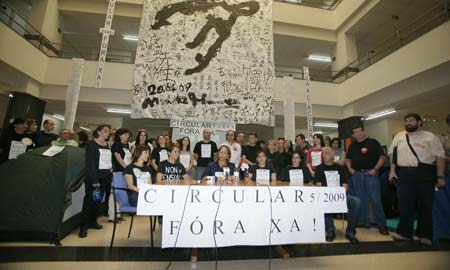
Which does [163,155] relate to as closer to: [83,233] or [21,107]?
[83,233]

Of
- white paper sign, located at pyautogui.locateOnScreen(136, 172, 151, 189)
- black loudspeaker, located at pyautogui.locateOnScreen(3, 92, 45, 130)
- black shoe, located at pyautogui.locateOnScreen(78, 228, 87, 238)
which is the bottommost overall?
black shoe, located at pyautogui.locateOnScreen(78, 228, 87, 238)

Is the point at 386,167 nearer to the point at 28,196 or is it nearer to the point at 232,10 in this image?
the point at 232,10

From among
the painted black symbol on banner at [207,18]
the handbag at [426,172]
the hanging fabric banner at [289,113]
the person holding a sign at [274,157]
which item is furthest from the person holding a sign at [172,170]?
the hanging fabric banner at [289,113]

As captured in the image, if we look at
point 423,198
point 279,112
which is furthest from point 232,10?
point 423,198

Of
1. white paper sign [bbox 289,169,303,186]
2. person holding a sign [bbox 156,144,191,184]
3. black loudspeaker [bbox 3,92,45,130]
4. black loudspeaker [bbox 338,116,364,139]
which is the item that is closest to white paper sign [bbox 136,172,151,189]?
person holding a sign [bbox 156,144,191,184]

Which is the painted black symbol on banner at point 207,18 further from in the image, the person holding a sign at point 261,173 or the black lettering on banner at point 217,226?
the black lettering on banner at point 217,226

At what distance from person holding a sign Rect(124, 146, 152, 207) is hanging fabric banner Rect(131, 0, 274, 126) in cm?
218

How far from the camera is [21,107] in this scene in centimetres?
550

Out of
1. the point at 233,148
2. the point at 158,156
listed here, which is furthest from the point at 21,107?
the point at 233,148

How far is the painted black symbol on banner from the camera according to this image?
528cm

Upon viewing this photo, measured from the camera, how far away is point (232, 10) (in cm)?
558

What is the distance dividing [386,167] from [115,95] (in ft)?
21.9

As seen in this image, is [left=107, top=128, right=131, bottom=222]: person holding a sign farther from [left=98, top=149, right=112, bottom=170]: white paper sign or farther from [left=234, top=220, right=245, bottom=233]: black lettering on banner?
[left=234, top=220, right=245, bottom=233]: black lettering on banner

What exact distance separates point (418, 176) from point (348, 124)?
433cm
